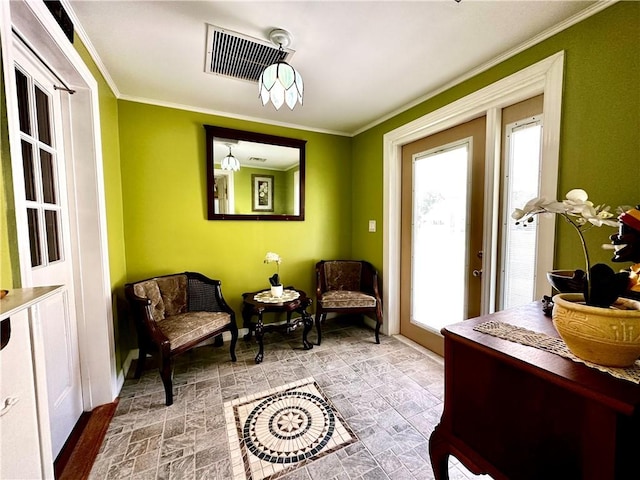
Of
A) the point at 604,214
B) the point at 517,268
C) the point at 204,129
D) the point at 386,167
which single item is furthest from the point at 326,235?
the point at 604,214

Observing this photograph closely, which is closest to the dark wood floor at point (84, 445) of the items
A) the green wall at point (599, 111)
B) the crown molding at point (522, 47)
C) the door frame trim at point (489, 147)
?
the door frame trim at point (489, 147)

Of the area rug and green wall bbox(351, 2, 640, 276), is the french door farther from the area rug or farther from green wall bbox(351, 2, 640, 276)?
the area rug

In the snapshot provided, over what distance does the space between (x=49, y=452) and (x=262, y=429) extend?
3.65 ft

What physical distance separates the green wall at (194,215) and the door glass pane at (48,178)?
85 cm

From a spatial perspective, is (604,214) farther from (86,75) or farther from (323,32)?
(86,75)

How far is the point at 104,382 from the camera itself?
1.87 meters

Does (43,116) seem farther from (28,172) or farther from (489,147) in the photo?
(489,147)

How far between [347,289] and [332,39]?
250cm

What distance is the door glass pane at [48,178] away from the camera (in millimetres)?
1520

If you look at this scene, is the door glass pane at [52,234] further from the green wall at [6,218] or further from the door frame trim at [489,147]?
the door frame trim at [489,147]

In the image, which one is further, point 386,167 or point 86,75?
point 386,167

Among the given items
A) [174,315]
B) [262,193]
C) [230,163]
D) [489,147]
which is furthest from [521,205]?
[174,315]

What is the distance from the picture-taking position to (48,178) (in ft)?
5.15

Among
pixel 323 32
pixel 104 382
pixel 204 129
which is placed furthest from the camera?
pixel 204 129
